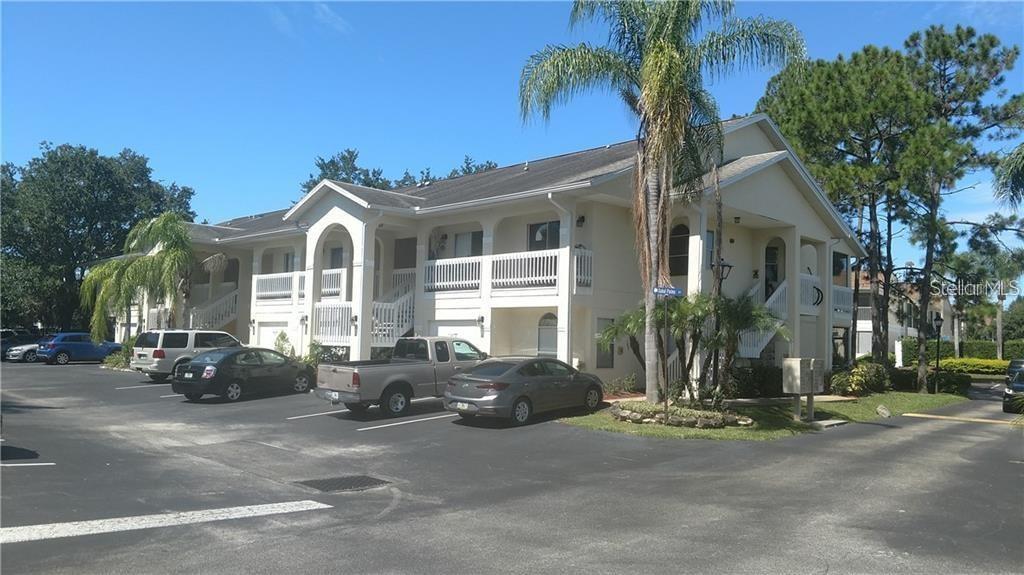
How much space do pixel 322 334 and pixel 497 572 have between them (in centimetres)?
1913

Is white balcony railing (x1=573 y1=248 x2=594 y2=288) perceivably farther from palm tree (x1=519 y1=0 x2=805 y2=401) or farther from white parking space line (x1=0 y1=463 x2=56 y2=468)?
white parking space line (x1=0 y1=463 x2=56 y2=468)

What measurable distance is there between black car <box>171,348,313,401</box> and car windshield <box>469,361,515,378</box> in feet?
23.5

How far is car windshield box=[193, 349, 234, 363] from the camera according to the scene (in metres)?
18.9

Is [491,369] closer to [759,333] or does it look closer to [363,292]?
[363,292]

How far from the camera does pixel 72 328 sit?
43719 millimetres

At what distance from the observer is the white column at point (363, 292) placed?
2239cm

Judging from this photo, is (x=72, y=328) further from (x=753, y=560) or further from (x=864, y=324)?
(x=864, y=324)

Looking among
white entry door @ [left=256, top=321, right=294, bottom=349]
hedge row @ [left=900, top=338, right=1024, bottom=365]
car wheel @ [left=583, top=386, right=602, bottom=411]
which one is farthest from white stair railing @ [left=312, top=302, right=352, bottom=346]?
hedge row @ [left=900, top=338, right=1024, bottom=365]

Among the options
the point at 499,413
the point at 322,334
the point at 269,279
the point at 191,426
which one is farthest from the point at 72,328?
the point at 499,413

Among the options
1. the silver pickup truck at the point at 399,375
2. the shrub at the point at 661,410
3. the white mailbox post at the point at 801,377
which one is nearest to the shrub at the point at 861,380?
the white mailbox post at the point at 801,377

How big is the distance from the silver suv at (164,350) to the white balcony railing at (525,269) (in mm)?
9905

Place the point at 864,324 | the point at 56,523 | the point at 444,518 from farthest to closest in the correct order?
the point at 864,324 → the point at 444,518 → the point at 56,523

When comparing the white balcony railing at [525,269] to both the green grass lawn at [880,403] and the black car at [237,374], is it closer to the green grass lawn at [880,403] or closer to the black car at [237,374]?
the black car at [237,374]

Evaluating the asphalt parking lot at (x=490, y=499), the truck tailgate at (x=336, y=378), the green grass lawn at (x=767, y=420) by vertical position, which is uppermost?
the truck tailgate at (x=336, y=378)
